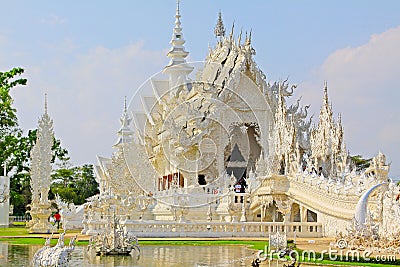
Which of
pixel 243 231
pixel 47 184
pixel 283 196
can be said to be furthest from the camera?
pixel 47 184

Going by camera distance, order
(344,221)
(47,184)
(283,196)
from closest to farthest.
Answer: (344,221), (283,196), (47,184)

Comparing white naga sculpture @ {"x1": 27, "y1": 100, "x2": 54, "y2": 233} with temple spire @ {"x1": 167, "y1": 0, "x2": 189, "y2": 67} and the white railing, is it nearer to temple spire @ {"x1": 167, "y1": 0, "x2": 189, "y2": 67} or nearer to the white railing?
the white railing

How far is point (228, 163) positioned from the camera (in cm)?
3322

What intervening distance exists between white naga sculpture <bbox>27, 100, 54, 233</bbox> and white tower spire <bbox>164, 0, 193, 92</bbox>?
13712mm

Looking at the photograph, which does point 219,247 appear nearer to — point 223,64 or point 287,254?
point 287,254

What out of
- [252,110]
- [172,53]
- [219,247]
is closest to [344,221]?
[219,247]

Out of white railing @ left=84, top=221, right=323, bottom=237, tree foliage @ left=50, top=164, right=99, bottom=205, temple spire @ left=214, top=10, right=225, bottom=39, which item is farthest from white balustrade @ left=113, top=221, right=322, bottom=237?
tree foliage @ left=50, top=164, right=99, bottom=205

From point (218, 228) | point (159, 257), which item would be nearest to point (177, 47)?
point (218, 228)

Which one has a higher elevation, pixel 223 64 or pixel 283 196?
pixel 223 64

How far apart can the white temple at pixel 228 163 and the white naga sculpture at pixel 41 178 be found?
1.90m

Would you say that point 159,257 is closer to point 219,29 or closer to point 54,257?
point 54,257

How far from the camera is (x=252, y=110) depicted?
103 feet

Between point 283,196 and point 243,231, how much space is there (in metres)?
3.03

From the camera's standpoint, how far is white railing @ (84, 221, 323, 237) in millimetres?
19688
